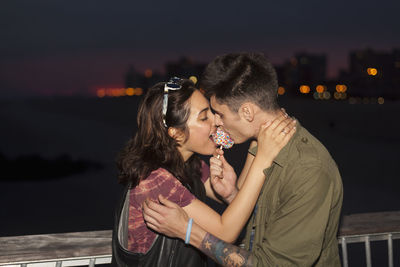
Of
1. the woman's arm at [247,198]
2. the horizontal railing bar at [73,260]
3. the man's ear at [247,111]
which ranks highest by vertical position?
the man's ear at [247,111]

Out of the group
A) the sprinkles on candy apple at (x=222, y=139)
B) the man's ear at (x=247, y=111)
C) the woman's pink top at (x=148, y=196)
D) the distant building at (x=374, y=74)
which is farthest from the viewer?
the distant building at (x=374, y=74)

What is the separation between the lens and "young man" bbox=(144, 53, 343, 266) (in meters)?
2.56

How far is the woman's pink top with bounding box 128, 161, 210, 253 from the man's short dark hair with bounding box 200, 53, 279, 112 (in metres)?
0.80

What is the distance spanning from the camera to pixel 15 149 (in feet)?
246

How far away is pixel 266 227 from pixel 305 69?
180202mm

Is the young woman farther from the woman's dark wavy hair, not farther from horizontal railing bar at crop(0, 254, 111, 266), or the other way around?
horizontal railing bar at crop(0, 254, 111, 266)

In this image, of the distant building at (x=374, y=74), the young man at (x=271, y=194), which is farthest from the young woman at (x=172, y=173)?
the distant building at (x=374, y=74)

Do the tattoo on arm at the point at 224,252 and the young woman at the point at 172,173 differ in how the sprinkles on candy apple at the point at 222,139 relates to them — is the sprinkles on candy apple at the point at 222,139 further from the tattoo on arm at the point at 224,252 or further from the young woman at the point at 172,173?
the tattoo on arm at the point at 224,252

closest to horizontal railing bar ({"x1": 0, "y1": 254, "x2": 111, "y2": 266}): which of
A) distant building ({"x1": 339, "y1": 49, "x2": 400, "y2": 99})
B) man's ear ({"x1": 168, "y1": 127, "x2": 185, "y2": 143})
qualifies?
man's ear ({"x1": 168, "y1": 127, "x2": 185, "y2": 143})

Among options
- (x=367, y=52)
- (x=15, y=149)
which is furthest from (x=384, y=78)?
(x=15, y=149)

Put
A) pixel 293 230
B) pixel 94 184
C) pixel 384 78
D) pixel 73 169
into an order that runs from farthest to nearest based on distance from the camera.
→ pixel 384 78
pixel 73 169
pixel 94 184
pixel 293 230

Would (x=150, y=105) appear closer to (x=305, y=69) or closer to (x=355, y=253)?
(x=355, y=253)

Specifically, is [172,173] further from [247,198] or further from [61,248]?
[61,248]

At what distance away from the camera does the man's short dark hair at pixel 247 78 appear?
3.09 meters
